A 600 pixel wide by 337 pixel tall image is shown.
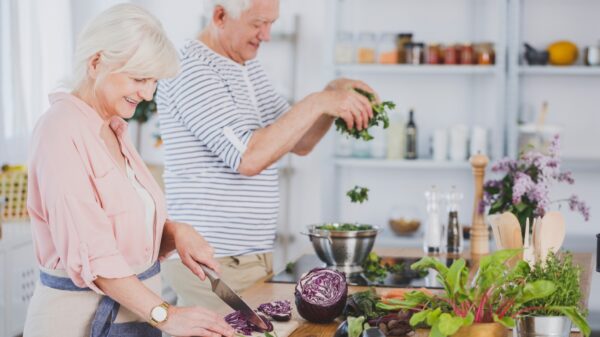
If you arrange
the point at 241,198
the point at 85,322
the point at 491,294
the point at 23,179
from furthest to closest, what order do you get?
the point at 23,179 < the point at 241,198 < the point at 85,322 < the point at 491,294

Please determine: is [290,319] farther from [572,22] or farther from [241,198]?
[572,22]

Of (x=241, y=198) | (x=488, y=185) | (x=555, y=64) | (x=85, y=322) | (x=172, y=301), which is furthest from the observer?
(x=172, y=301)

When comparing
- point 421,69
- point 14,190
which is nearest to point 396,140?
point 421,69

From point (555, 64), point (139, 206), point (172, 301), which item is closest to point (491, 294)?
point (139, 206)

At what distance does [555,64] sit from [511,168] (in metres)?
2.25

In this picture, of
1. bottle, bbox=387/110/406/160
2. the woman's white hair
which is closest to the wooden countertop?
the woman's white hair

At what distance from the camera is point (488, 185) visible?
9.89ft

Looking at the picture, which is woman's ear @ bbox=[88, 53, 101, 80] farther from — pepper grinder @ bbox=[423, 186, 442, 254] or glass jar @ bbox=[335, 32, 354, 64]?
glass jar @ bbox=[335, 32, 354, 64]

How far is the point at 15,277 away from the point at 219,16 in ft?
5.69

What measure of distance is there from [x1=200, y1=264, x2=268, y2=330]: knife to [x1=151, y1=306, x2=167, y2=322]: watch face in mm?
202

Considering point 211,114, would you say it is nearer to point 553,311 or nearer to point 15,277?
point 553,311

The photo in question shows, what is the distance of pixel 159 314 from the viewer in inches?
73.0

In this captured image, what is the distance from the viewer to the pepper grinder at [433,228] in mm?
3139

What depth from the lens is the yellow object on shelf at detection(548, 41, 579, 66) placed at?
4910 mm
